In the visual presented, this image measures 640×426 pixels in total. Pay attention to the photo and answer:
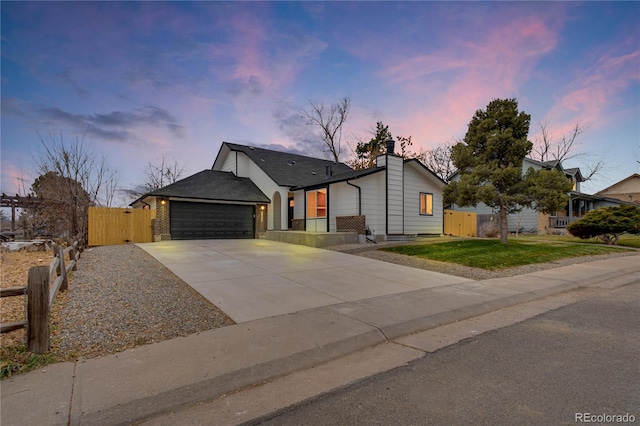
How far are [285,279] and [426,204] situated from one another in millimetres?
13957

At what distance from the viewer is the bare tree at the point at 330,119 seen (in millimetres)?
34031

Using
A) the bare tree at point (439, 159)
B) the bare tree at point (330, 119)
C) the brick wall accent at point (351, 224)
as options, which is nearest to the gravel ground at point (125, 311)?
the brick wall accent at point (351, 224)

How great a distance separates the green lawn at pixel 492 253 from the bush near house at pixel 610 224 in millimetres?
2260

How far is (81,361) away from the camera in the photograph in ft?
11.0

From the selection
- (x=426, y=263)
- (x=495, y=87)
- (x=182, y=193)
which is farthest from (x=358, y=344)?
(x=495, y=87)

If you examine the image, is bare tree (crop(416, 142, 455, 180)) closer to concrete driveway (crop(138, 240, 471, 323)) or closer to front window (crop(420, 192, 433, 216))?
front window (crop(420, 192, 433, 216))

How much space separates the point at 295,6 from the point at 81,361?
11.9 m

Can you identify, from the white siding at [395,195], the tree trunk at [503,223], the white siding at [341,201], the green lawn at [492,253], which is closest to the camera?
the green lawn at [492,253]

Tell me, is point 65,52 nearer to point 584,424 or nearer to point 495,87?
point 584,424

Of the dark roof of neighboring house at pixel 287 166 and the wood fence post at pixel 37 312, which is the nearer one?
the wood fence post at pixel 37 312

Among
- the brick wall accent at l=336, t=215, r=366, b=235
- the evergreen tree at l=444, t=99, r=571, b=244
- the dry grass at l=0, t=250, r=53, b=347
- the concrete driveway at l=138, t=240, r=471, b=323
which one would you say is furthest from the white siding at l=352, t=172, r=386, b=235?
the dry grass at l=0, t=250, r=53, b=347

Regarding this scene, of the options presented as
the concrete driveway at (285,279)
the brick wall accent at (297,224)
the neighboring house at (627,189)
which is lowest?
the concrete driveway at (285,279)

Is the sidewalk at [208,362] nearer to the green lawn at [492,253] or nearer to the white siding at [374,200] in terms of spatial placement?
the green lawn at [492,253]

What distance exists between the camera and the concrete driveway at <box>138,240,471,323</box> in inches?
223
